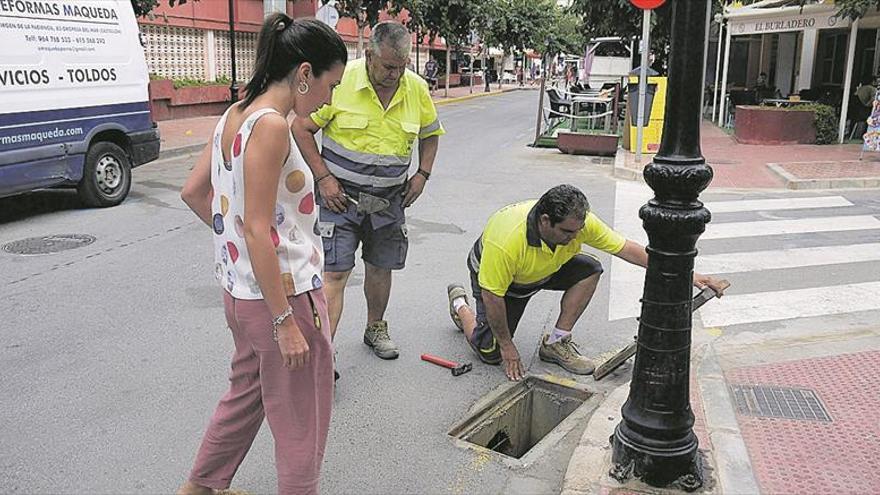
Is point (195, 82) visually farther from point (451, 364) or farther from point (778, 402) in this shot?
point (778, 402)

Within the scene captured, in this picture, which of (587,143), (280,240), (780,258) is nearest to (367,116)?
(280,240)

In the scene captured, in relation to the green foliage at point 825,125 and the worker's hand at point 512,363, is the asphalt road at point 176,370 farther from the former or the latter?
the green foliage at point 825,125

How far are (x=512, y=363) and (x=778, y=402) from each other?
138 cm

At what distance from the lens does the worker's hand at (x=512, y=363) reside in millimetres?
4406

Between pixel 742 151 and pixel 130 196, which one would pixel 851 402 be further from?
pixel 742 151

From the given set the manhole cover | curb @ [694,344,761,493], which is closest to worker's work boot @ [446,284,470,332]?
curb @ [694,344,761,493]

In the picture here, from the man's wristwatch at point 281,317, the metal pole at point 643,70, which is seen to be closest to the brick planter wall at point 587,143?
the metal pole at point 643,70

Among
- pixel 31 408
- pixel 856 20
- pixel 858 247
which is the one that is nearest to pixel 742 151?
pixel 856 20

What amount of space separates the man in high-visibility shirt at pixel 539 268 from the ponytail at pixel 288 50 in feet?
5.57

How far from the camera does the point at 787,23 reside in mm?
16250

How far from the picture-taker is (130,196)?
32.6 feet

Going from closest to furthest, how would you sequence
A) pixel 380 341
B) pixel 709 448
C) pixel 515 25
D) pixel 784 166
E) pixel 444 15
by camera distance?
pixel 709 448 → pixel 380 341 → pixel 784 166 → pixel 444 15 → pixel 515 25

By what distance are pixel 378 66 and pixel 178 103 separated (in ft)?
54.4

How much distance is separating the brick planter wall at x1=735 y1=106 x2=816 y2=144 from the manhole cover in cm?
1246
